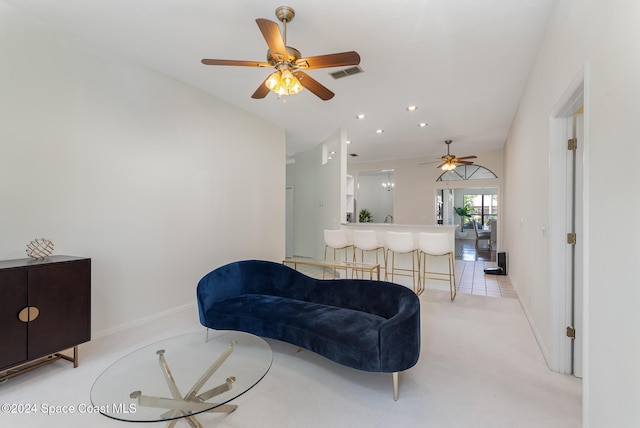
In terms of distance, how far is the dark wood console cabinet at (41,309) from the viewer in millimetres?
2049

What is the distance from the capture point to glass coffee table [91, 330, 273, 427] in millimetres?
1375

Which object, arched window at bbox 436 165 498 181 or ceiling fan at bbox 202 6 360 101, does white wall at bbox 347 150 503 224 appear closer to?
arched window at bbox 436 165 498 181

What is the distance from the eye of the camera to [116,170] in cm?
311

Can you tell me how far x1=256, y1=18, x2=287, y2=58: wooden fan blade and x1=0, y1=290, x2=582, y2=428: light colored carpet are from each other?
2455 mm

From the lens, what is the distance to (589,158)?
1.54 metres

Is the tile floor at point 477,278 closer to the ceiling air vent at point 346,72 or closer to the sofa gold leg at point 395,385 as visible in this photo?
the sofa gold leg at point 395,385

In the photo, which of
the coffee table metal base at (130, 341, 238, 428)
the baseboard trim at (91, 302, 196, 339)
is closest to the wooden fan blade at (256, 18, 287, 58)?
the coffee table metal base at (130, 341, 238, 428)

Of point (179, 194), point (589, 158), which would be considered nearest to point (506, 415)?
point (589, 158)

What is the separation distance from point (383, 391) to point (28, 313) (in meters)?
2.62

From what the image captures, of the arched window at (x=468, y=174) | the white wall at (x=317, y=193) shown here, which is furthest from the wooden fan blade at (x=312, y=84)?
the arched window at (x=468, y=174)

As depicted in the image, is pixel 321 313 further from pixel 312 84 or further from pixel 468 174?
pixel 468 174

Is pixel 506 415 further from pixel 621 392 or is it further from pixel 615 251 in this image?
pixel 615 251

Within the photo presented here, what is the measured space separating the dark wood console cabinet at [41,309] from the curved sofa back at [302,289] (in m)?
0.94

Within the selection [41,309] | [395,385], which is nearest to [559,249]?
[395,385]
